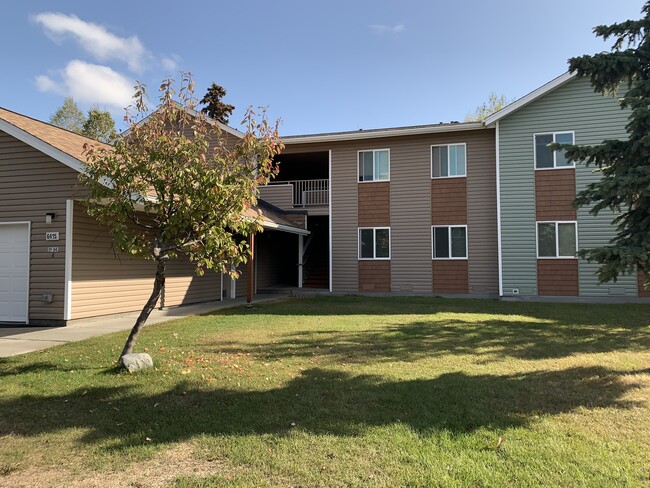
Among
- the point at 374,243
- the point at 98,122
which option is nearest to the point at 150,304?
→ the point at 374,243

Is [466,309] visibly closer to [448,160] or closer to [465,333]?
[465,333]

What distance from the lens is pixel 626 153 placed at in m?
6.25

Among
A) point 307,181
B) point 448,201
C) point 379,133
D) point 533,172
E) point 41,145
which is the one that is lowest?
point 448,201

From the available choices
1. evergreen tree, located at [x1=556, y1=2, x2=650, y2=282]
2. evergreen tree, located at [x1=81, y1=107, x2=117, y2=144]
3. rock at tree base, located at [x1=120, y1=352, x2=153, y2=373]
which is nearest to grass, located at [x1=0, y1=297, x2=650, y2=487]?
rock at tree base, located at [x1=120, y1=352, x2=153, y2=373]

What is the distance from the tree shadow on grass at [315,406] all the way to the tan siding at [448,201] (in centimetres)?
1138

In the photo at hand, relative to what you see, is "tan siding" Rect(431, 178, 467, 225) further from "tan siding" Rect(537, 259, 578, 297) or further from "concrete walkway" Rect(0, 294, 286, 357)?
"concrete walkway" Rect(0, 294, 286, 357)

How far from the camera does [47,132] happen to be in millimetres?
10734

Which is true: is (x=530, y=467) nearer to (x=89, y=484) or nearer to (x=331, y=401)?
(x=331, y=401)

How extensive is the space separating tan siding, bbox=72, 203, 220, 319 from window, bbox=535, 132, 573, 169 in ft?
41.7

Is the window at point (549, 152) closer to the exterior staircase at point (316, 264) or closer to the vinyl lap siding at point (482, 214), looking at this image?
the vinyl lap siding at point (482, 214)

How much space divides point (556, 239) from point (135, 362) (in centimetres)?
1421

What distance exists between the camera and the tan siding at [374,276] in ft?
56.5

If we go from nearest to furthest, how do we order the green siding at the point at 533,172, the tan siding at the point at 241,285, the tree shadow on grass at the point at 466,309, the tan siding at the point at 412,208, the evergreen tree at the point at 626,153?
the evergreen tree at the point at 626,153, the tree shadow on grass at the point at 466,309, the green siding at the point at 533,172, the tan siding at the point at 412,208, the tan siding at the point at 241,285

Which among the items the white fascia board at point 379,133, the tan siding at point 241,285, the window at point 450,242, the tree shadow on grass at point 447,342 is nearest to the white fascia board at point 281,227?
the tan siding at point 241,285
